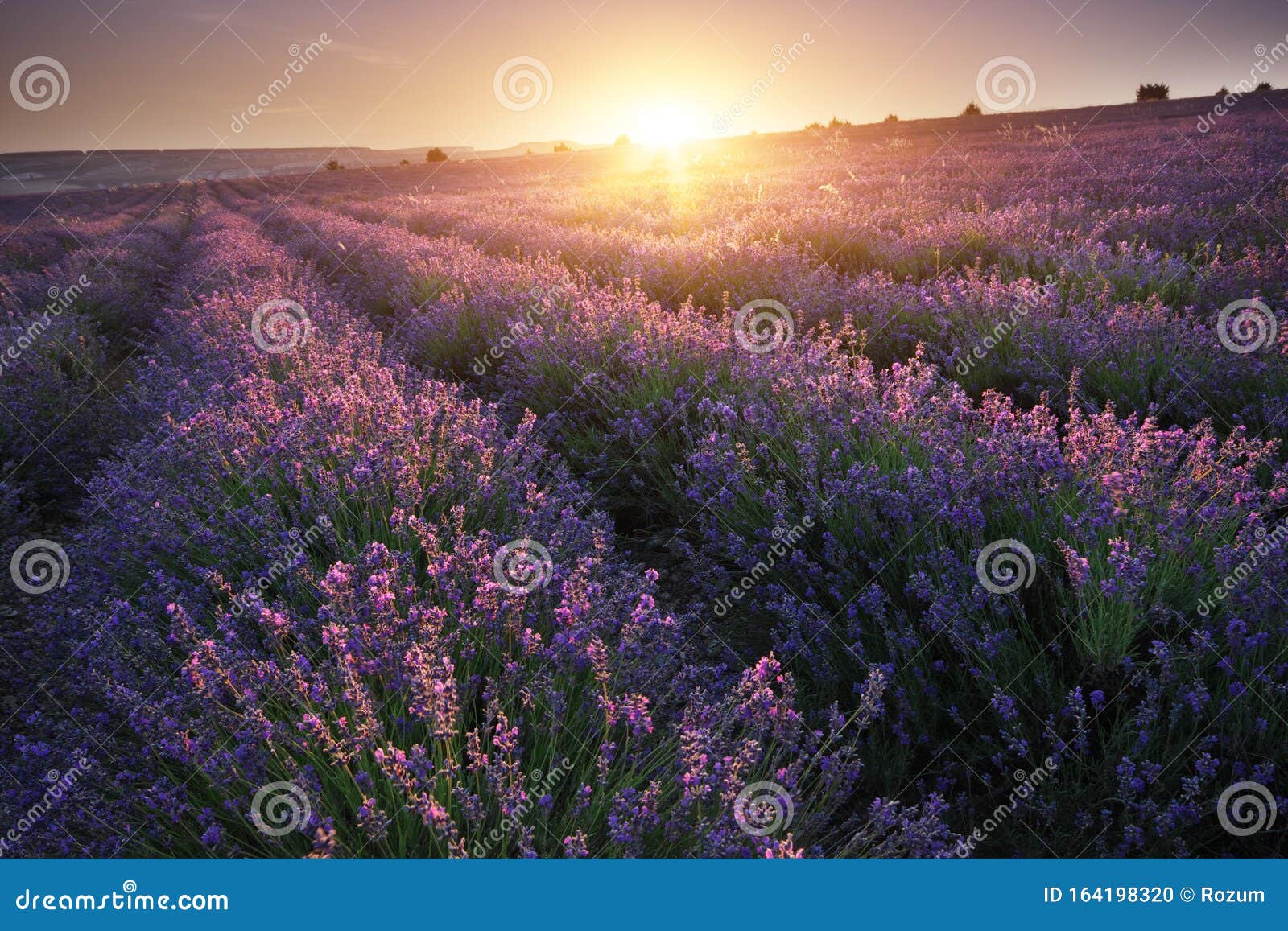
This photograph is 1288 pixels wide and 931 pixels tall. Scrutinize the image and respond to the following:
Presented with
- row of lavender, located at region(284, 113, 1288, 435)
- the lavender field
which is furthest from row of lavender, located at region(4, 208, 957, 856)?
row of lavender, located at region(284, 113, 1288, 435)

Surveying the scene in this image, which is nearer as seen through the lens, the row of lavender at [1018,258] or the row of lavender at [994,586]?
the row of lavender at [994,586]

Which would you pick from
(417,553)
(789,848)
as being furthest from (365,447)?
(789,848)

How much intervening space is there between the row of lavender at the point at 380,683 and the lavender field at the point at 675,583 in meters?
0.02

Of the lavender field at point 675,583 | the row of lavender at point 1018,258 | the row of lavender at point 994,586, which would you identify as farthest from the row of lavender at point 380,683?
the row of lavender at point 1018,258

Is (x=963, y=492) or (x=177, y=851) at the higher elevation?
(x=963, y=492)

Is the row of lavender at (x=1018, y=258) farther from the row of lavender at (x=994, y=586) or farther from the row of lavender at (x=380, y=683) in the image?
the row of lavender at (x=380, y=683)

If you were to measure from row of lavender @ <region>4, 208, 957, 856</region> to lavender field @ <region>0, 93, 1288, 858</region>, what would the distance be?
0.02 meters

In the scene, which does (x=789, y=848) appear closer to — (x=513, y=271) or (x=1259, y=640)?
(x=1259, y=640)

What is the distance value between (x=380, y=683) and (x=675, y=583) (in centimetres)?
148

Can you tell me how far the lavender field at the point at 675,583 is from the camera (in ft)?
5.52

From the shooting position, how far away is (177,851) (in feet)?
5.53

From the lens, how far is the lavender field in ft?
5.52

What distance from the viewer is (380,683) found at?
81.1 inches

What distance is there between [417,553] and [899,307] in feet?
12.9
